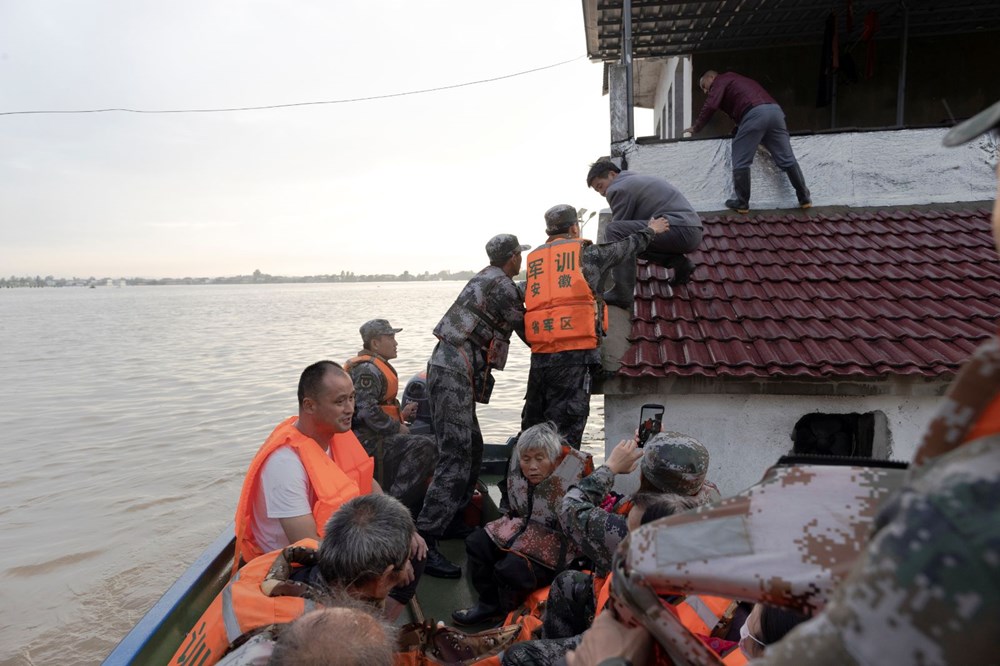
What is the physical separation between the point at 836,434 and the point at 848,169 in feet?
11.4

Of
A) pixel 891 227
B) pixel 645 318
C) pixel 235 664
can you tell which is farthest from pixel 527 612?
pixel 891 227

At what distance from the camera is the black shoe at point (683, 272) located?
546cm

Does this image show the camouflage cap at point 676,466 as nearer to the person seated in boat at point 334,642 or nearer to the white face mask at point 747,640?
the white face mask at point 747,640

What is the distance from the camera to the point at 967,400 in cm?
72

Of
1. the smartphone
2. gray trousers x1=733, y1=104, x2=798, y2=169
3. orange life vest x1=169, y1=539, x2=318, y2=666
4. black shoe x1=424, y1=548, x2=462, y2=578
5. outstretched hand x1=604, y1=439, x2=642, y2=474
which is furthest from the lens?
gray trousers x1=733, y1=104, x2=798, y2=169

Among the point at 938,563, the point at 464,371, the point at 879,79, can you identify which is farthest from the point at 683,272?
the point at 879,79

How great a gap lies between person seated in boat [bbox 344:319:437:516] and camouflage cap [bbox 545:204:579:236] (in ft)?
5.98

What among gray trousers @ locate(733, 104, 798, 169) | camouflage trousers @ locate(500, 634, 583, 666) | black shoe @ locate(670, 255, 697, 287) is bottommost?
camouflage trousers @ locate(500, 634, 583, 666)

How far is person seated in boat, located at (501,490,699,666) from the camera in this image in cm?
240

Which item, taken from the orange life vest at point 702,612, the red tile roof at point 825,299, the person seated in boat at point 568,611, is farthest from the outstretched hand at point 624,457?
the red tile roof at point 825,299

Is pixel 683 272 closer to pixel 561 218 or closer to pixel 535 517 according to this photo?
pixel 561 218

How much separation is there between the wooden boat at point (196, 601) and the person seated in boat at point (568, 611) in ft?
3.46

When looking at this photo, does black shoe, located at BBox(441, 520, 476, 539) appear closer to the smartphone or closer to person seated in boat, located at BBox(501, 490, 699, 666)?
the smartphone

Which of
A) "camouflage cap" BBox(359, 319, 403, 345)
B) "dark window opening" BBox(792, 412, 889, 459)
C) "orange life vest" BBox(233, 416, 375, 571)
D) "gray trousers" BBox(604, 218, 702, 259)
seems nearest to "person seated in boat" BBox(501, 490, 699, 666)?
"orange life vest" BBox(233, 416, 375, 571)
